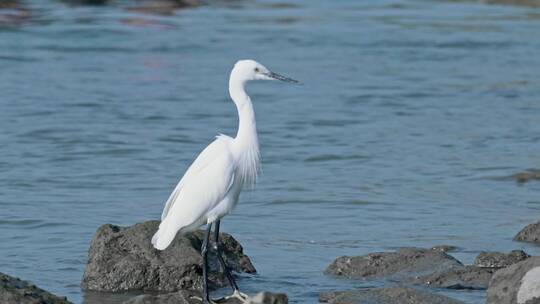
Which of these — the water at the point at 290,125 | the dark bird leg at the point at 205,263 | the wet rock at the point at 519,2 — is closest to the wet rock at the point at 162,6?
the water at the point at 290,125

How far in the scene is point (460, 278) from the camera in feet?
27.7

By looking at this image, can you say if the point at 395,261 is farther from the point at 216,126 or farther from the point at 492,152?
the point at 216,126

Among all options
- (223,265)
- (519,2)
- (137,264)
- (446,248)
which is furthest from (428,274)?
(519,2)

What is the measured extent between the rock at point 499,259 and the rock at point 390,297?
1.12 meters

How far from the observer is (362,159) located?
46.7 ft

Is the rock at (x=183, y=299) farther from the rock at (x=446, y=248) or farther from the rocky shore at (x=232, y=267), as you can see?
the rock at (x=446, y=248)

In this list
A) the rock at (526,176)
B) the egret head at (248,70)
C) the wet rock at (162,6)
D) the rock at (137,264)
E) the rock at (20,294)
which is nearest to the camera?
the rock at (20,294)

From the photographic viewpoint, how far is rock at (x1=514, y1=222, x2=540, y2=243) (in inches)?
387

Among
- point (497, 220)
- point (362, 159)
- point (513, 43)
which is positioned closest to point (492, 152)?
point (362, 159)

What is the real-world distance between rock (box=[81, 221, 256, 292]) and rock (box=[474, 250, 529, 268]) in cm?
184

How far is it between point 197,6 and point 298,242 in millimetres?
18918

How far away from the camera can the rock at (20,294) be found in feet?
23.2

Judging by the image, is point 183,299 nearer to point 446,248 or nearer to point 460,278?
point 460,278

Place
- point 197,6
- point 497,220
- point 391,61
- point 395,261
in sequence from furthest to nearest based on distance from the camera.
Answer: point 197,6 < point 391,61 < point 497,220 < point 395,261
